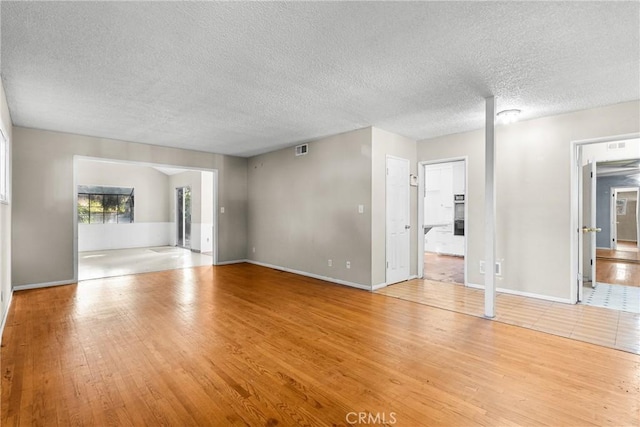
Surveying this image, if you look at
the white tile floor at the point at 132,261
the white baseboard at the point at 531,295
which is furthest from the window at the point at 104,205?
the white baseboard at the point at 531,295

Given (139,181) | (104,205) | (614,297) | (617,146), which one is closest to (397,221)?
(614,297)

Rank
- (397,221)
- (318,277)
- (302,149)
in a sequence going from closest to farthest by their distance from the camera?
(397,221)
(318,277)
(302,149)

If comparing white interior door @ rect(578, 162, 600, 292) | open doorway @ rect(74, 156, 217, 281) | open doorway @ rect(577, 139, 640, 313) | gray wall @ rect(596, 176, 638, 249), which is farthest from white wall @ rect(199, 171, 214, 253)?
gray wall @ rect(596, 176, 638, 249)

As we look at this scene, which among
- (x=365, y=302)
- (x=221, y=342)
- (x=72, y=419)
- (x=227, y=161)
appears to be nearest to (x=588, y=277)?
(x=365, y=302)

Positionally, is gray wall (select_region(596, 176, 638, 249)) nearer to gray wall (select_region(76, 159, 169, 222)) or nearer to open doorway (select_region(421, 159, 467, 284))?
open doorway (select_region(421, 159, 467, 284))

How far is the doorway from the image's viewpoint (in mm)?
10172

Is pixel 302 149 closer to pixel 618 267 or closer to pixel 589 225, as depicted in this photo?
pixel 589 225

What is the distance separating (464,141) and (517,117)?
0.98m

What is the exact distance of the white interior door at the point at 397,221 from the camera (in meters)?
5.28

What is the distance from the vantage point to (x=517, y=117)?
427 centimetres

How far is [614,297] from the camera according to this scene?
4.39m

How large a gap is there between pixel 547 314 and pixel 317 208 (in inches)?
150

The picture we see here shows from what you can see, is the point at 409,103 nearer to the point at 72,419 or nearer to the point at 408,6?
the point at 408,6

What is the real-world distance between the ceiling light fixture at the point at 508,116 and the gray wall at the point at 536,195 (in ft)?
1.64
